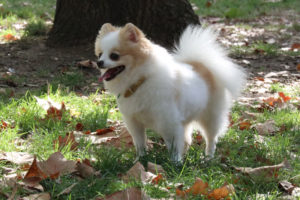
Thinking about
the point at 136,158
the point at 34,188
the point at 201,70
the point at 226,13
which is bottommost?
the point at 226,13

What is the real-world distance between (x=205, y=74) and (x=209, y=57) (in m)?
0.16

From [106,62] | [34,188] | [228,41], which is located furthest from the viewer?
[228,41]

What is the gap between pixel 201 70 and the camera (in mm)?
3172

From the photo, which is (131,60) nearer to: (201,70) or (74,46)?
(201,70)

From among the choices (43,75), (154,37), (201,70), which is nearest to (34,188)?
(201,70)

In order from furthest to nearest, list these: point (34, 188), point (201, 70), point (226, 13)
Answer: point (226, 13)
point (201, 70)
point (34, 188)

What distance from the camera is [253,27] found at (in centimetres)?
790

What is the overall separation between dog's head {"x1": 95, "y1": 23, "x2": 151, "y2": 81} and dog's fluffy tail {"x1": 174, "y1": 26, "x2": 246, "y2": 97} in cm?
54

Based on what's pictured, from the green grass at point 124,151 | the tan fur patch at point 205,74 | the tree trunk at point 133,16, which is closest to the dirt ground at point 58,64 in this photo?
the tree trunk at point 133,16

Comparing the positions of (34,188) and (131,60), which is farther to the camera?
(131,60)

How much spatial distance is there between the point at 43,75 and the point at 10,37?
1571 mm

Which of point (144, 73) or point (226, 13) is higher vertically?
point (144, 73)

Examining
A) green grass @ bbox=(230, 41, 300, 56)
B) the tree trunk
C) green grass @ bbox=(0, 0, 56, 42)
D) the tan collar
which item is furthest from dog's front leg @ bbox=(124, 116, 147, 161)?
green grass @ bbox=(0, 0, 56, 42)

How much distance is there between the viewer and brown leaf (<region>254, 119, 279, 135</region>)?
3.45m
